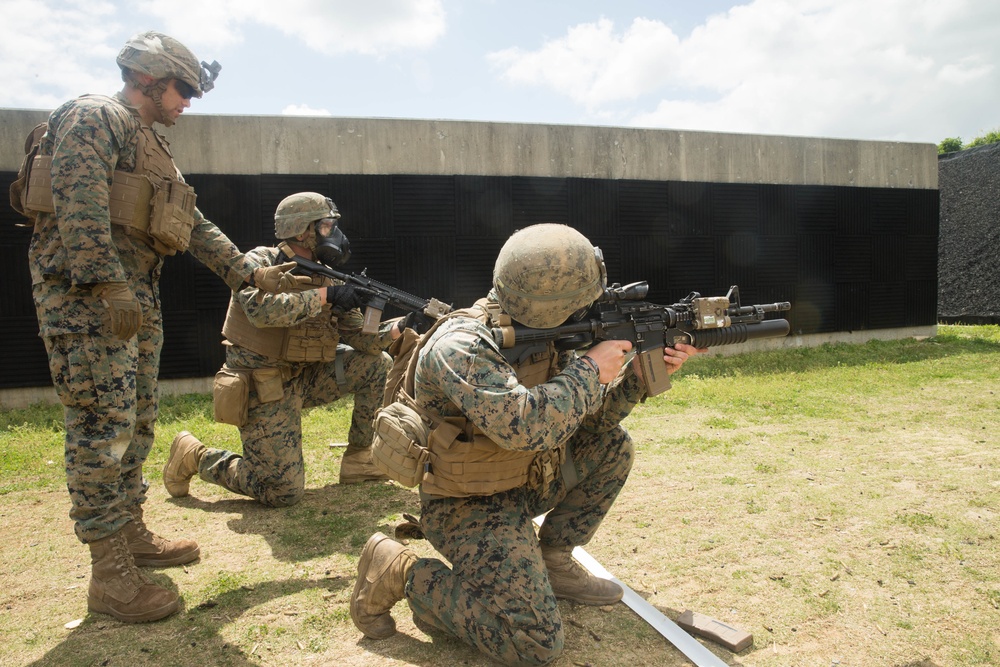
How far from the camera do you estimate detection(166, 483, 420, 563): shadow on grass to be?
3.54 m

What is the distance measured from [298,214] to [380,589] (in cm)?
257

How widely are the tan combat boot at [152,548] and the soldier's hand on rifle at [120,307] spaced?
0.96 m

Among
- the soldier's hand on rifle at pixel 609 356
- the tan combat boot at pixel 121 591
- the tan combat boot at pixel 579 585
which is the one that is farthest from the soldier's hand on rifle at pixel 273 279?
the tan combat boot at pixel 579 585

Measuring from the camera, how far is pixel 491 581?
246cm

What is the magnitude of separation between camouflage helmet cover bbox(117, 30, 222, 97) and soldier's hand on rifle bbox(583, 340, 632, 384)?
2171 millimetres

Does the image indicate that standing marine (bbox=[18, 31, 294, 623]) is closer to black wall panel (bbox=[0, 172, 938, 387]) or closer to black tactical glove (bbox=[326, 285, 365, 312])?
black tactical glove (bbox=[326, 285, 365, 312])

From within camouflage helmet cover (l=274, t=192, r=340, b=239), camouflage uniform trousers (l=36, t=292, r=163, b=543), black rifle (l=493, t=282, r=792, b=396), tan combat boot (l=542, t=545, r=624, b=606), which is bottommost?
tan combat boot (l=542, t=545, r=624, b=606)

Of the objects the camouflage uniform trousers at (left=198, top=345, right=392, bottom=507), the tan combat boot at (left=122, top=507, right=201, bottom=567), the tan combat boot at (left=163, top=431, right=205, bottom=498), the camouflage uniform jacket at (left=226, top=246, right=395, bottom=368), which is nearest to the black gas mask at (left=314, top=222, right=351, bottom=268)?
the camouflage uniform jacket at (left=226, top=246, right=395, bottom=368)

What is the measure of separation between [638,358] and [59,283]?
238 centimetres

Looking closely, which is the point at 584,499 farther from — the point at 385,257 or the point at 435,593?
the point at 385,257

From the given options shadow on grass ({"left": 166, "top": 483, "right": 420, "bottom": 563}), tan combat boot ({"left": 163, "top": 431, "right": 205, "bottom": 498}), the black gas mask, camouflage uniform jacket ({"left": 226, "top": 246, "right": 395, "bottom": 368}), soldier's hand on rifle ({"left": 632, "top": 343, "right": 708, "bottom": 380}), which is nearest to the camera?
soldier's hand on rifle ({"left": 632, "top": 343, "right": 708, "bottom": 380})

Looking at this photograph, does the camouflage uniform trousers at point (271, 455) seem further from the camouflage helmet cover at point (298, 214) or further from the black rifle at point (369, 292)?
the camouflage helmet cover at point (298, 214)

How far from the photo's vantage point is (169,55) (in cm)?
304

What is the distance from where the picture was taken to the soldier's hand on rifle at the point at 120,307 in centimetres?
275
